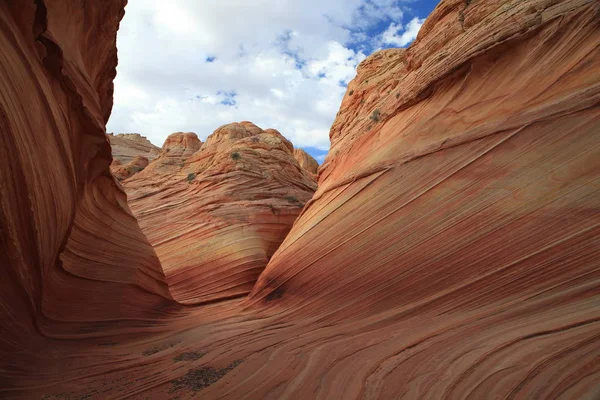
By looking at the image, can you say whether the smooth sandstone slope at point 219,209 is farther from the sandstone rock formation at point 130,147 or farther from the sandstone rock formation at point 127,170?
the sandstone rock formation at point 130,147

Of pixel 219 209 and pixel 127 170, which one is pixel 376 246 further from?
pixel 127 170

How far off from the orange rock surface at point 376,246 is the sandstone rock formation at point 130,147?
2354cm

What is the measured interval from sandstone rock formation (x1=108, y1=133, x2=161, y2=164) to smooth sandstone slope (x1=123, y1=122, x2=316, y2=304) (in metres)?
14.6

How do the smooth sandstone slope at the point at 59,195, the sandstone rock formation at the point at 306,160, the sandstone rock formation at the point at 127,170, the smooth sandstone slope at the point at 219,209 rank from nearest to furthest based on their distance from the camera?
the smooth sandstone slope at the point at 59,195 < the smooth sandstone slope at the point at 219,209 < the sandstone rock formation at the point at 127,170 < the sandstone rock formation at the point at 306,160

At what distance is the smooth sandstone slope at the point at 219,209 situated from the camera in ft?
33.4

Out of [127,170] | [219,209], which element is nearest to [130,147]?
[127,170]

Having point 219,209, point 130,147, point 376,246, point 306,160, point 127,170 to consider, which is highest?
point 306,160

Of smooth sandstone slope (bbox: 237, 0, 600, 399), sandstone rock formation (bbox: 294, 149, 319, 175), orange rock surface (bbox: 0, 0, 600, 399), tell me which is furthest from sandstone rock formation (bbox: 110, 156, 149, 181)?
sandstone rock formation (bbox: 294, 149, 319, 175)

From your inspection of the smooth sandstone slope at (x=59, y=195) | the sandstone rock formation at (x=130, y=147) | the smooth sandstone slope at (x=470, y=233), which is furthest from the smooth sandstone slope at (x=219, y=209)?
the sandstone rock formation at (x=130, y=147)

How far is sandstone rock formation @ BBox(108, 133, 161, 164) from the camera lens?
93.3 feet

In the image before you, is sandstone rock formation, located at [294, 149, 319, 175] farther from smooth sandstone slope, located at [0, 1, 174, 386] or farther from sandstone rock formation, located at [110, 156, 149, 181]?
smooth sandstone slope, located at [0, 1, 174, 386]

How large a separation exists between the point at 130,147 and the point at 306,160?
18.0 meters

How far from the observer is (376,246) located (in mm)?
6160

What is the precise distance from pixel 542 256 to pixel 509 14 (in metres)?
4.42
